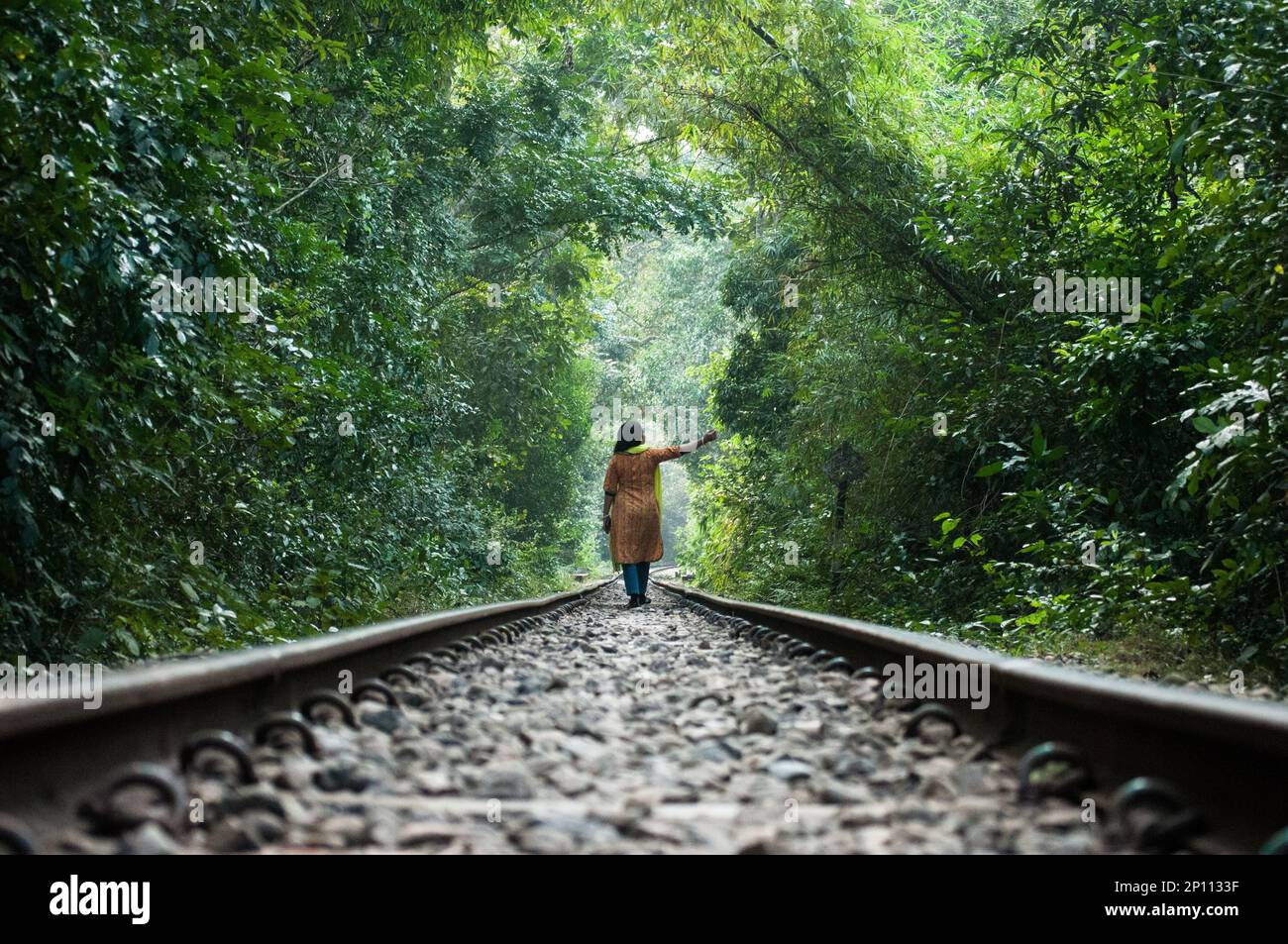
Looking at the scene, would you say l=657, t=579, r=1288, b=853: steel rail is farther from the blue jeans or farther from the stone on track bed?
the blue jeans

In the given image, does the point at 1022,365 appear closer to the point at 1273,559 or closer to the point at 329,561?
the point at 1273,559

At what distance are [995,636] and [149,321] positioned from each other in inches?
202

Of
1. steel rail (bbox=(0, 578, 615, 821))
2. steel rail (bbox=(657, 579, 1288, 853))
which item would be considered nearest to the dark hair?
steel rail (bbox=(0, 578, 615, 821))

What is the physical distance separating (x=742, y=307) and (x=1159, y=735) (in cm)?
1482

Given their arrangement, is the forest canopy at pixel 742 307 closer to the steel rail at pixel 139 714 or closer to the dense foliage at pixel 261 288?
the dense foliage at pixel 261 288

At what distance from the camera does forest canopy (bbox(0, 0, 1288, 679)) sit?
469 centimetres

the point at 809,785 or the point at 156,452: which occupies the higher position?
the point at 156,452

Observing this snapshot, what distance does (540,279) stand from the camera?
69.9 ft

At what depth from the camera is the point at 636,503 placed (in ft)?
34.9

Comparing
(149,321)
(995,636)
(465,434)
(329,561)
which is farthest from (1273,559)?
(465,434)

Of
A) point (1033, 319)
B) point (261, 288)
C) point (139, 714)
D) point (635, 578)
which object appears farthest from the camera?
point (635, 578)

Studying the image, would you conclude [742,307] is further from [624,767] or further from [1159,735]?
[1159,735]

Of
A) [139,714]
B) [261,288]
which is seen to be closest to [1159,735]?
[139,714]

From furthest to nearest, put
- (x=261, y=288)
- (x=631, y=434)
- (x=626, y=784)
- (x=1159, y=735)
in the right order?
(x=631, y=434)
(x=261, y=288)
(x=626, y=784)
(x=1159, y=735)
